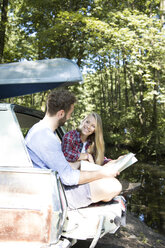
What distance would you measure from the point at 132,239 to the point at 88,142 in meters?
1.92

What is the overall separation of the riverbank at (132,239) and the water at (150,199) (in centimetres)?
33

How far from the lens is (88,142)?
3873mm

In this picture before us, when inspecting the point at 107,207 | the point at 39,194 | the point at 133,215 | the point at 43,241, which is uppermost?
the point at 39,194

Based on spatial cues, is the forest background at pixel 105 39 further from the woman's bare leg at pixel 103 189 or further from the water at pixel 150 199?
the woman's bare leg at pixel 103 189

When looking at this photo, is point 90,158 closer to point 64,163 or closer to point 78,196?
point 78,196

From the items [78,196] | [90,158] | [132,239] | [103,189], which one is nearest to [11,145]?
[78,196]

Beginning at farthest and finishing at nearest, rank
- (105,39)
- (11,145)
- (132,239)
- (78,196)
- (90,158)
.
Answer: (105,39), (132,239), (90,158), (78,196), (11,145)

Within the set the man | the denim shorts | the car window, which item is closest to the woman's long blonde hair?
the man

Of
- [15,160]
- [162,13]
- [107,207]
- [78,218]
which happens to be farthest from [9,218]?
[162,13]

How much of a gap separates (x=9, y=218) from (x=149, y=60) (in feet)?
32.9

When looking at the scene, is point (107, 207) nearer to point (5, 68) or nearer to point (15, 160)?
point (15, 160)

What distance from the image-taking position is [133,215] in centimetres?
612

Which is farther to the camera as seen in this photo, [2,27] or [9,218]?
[2,27]

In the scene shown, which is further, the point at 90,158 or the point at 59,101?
the point at 90,158
